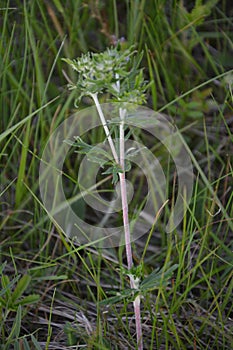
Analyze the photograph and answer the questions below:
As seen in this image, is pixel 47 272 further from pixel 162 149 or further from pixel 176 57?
pixel 176 57

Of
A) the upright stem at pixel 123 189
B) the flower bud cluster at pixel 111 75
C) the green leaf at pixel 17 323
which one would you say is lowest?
the green leaf at pixel 17 323

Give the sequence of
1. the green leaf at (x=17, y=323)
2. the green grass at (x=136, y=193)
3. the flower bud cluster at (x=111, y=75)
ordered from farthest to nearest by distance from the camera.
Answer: the green grass at (x=136, y=193)
the green leaf at (x=17, y=323)
the flower bud cluster at (x=111, y=75)

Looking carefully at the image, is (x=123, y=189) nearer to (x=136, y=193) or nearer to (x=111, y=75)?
(x=111, y=75)

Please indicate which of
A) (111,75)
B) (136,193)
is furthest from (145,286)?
(136,193)

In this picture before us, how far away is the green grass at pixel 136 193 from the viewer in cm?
166

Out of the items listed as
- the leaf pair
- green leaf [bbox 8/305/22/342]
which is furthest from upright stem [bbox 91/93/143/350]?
green leaf [bbox 8/305/22/342]

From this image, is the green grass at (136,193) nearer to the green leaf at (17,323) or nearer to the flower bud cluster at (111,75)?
the green leaf at (17,323)

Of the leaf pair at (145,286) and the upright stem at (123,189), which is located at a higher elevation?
the upright stem at (123,189)

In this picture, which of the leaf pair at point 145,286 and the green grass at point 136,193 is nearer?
the leaf pair at point 145,286

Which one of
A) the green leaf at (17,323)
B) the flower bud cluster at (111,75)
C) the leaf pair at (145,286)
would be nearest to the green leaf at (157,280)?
the leaf pair at (145,286)

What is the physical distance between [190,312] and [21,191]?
0.71m

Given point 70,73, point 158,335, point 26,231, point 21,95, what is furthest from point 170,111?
point 158,335

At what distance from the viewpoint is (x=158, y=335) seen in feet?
5.44

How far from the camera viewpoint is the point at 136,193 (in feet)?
7.08
